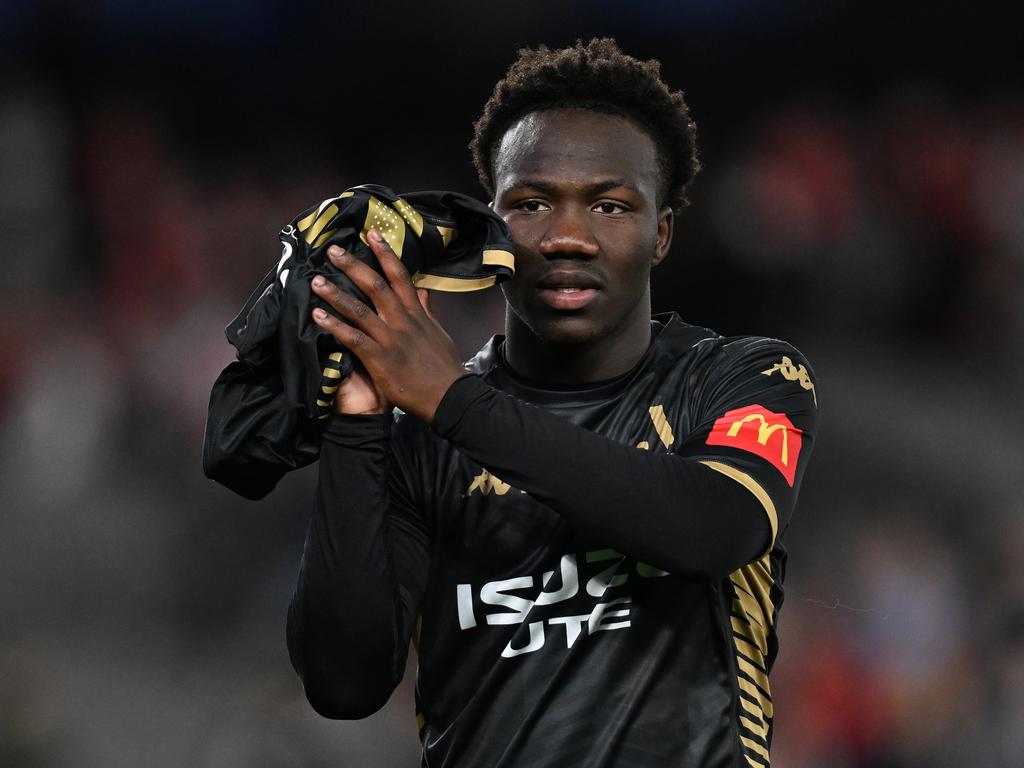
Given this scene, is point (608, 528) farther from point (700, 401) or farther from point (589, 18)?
point (589, 18)

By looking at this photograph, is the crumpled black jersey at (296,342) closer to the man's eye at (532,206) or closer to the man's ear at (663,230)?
the man's eye at (532,206)

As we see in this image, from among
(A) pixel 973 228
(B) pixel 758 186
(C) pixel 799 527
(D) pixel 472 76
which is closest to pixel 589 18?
(D) pixel 472 76

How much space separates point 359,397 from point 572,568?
462mm

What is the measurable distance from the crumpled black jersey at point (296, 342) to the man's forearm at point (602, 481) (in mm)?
214

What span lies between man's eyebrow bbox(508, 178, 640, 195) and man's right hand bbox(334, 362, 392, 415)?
1.75 feet

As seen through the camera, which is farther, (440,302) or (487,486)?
(440,302)

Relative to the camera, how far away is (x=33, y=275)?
16.6 ft

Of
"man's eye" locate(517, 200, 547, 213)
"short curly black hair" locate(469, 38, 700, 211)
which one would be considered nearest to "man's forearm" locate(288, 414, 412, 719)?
"man's eye" locate(517, 200, 547, 213)

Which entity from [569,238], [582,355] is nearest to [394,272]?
[569,238]

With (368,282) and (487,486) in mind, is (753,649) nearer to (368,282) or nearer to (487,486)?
(487,486)

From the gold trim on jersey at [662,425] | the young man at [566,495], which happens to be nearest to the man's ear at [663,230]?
the young man at [566,495]

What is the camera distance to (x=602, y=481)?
69.2 inches

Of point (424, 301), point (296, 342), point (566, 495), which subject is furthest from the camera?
point (424, 301)

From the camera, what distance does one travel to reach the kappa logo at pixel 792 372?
2.20m
